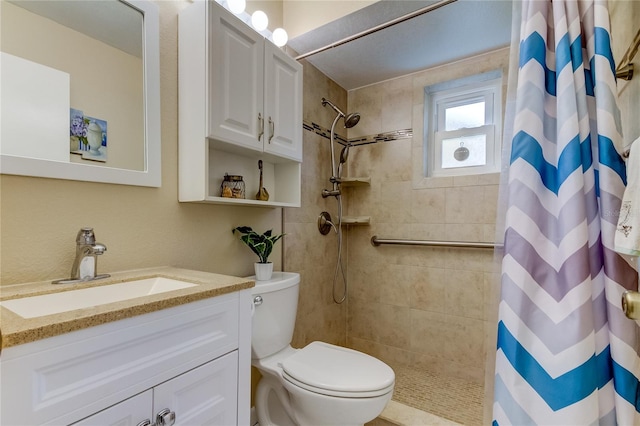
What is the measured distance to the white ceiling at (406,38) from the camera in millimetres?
1567

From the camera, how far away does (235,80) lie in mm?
1307

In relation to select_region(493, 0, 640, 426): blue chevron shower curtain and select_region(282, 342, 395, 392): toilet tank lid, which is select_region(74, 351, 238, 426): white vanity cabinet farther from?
select_region(493, 0, 640, 426): blue chevron shower curtain

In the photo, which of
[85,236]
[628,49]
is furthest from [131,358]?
[628,49]

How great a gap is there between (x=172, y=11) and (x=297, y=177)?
0.90 metres

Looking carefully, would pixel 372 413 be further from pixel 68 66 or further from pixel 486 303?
pixel 68 66

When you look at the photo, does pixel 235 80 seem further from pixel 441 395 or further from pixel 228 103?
pixel 441 395

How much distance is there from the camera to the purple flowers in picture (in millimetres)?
1006

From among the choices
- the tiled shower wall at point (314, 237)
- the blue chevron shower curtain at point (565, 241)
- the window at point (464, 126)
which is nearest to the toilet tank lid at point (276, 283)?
the tiled shower wall at point (314, 237)

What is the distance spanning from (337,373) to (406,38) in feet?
5.93

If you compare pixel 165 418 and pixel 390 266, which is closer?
pixel 165 418

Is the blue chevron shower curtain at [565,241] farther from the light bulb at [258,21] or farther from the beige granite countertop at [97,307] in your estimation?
the light bulb at [258,21]

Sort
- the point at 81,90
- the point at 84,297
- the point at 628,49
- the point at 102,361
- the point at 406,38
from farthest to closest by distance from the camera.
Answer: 1. the point at 406,38
2. the point at 81,90
3. the point at 84,297
4. the point at 628,49
5. the point at 102,361

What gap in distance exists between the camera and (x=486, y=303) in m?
1.91

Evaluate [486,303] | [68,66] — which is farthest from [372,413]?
[68,66]
